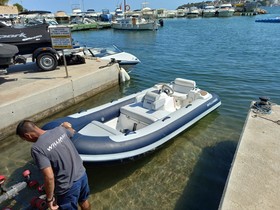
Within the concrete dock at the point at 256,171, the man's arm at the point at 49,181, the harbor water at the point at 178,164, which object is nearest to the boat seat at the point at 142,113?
the harbor water at the point at 178,164

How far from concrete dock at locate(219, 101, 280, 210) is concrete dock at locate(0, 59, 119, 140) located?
555 cm

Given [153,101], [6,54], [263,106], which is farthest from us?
[6,54]

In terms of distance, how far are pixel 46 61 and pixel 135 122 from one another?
5.33m

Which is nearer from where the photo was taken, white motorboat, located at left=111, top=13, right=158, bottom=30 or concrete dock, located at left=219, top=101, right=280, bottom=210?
concrete dock, located at left=219, top=101, right=280, bottom=210

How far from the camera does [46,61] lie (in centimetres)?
936

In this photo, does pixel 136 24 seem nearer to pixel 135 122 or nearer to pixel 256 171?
pixel 135 122

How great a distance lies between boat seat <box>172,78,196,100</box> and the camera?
7.30 meters

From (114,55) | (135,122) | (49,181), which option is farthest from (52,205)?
(114,55)

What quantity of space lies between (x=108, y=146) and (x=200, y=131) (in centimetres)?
325

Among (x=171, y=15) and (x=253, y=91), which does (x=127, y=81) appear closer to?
(x=253, y=91)

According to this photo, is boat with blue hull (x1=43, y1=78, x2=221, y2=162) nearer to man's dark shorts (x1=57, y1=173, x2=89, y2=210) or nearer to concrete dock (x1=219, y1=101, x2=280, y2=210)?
man's dark shorts (x1=57, y1=173, x2=89, y2=210)

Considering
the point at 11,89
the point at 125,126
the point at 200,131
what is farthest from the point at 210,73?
the point at 11,89

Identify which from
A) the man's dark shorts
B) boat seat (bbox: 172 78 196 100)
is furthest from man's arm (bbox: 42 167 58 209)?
boat seat (bbox: 172 78 196 100)

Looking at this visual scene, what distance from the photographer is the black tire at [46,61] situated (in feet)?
30.0
